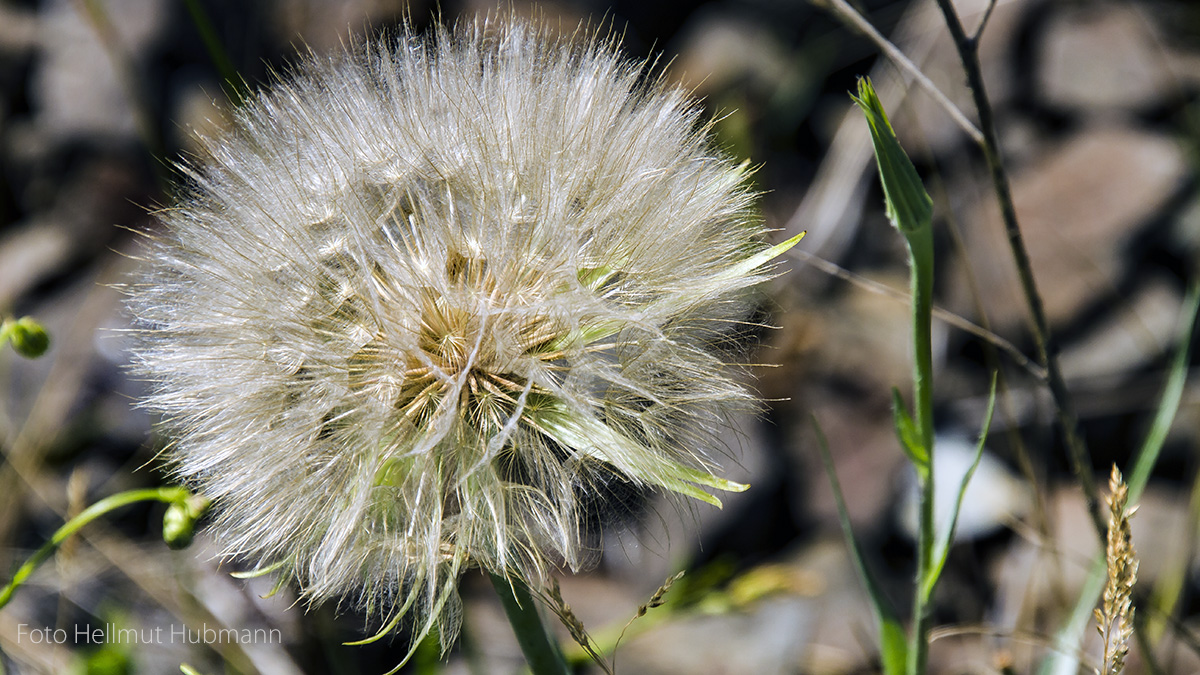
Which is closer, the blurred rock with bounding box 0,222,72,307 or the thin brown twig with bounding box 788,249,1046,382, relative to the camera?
the thin brown twig with bounding box 788,249,1046,382

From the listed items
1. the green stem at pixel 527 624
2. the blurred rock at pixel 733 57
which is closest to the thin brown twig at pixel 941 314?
the green stem at pixel 527 624

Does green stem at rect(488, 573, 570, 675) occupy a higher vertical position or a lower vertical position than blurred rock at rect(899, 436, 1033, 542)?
higher

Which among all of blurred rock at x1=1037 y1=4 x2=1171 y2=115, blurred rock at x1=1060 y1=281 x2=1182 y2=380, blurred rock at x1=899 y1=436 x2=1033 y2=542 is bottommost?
blurred rock at x1=899 y1=436 x2=1033 y2=542

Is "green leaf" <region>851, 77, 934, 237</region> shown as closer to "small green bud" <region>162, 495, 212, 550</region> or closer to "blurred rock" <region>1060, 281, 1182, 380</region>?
"small green bud" <region>162, 495, 212, 550</region>

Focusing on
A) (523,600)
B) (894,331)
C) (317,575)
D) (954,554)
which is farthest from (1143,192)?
(317,575)

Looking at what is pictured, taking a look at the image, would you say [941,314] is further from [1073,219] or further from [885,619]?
[1073,219]

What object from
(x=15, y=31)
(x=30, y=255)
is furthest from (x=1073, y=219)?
(x=15, y=31)

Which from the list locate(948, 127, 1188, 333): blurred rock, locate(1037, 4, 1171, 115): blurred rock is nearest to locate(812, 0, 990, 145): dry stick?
locate(948, 127, 1188, 333): blurred rock

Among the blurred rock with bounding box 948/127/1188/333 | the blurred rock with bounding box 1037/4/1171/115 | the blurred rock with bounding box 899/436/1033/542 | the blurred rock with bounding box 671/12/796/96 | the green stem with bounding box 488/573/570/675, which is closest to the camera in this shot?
the green stem with bounding box 488/573/570/675
